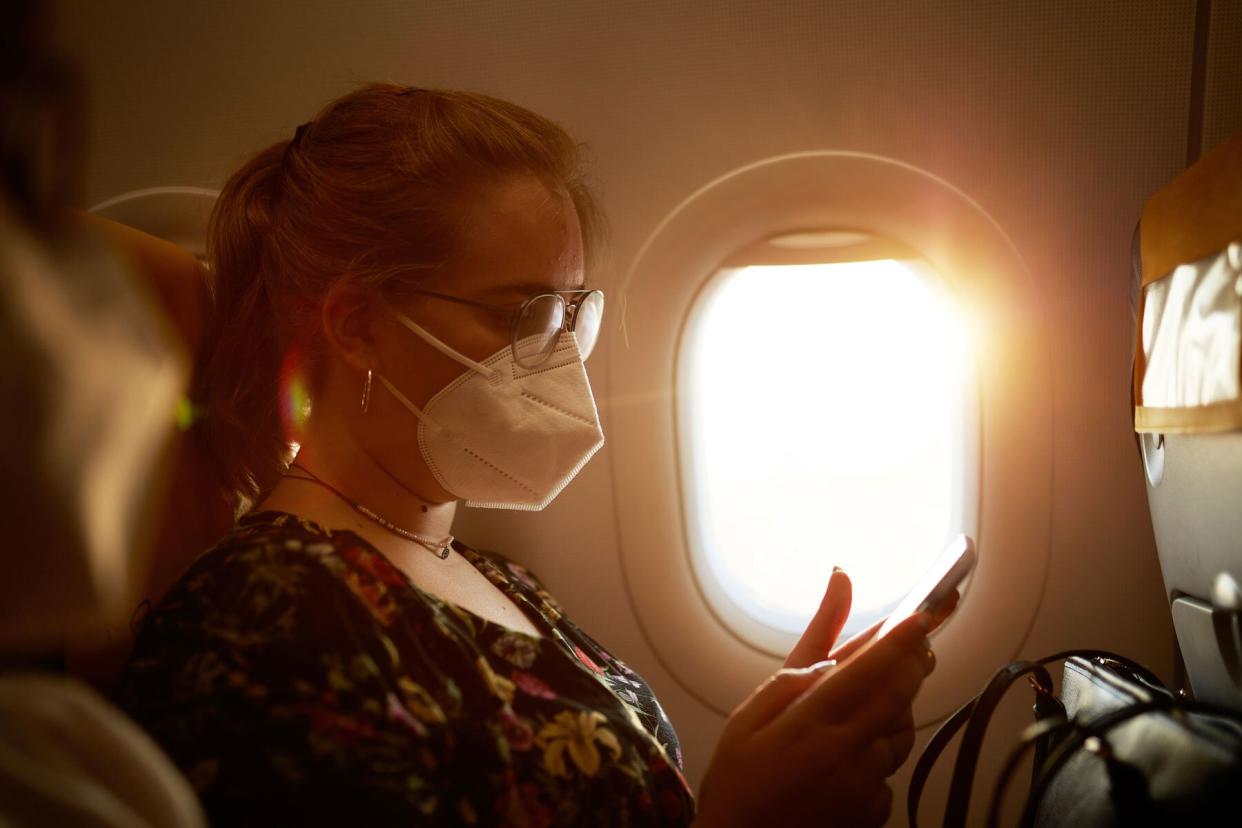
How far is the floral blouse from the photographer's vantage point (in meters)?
0.84

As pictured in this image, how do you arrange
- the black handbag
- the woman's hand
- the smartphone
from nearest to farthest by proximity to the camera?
1. the black handbag
2. the woman's hand
3. the smartphone

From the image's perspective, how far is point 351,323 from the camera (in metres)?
1.20

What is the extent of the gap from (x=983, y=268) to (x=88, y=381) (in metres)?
1.53

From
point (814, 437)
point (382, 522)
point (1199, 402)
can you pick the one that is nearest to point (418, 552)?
point (382, 522)

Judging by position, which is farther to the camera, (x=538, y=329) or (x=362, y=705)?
(x=538, y=329)

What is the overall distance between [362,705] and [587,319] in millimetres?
660

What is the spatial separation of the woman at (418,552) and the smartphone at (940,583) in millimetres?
83

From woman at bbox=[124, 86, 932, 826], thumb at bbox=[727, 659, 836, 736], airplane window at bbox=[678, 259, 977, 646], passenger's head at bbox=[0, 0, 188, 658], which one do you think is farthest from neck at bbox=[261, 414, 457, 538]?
airplane window at bbox=[678, 259, 977, 646]

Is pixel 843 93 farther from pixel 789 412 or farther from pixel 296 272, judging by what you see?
pixel 296 272

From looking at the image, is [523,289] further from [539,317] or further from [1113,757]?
[1113,757]

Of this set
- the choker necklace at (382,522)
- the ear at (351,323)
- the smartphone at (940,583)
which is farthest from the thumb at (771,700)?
the ear at (351,323)

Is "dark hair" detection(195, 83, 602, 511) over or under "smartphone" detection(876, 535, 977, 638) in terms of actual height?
over

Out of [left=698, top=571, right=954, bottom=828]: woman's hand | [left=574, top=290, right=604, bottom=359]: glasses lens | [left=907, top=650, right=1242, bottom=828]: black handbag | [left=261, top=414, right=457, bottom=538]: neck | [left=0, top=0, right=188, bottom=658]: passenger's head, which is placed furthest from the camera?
[left=574, top=290, right=604, bottom=359]: glasses lens

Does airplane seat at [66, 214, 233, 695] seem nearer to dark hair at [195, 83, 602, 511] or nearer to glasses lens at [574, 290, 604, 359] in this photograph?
dark hair at [195, 83, 602, 511]
